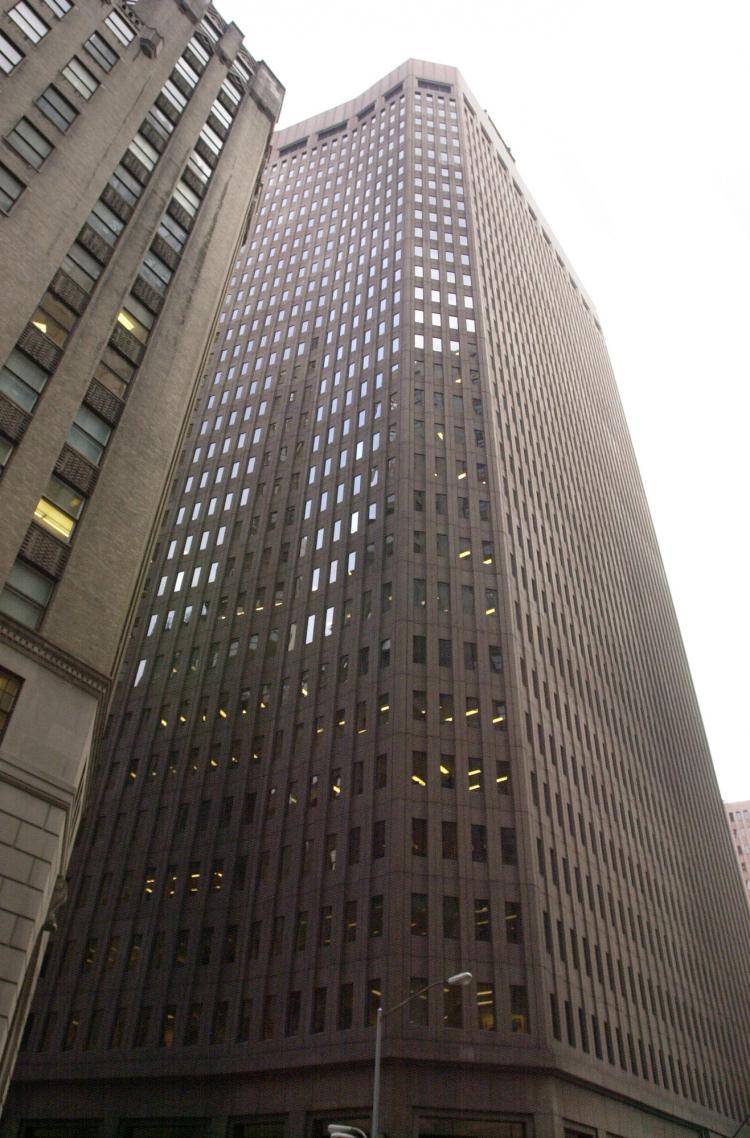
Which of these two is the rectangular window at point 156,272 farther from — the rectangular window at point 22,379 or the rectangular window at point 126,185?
the rectangular window at point 22,379

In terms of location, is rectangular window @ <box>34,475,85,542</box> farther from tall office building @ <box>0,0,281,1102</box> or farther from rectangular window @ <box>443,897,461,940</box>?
rectangular window @ <box>443,897,461,940</box>

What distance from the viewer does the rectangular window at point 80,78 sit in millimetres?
38156

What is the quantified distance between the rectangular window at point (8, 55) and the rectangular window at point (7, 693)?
2513 cm

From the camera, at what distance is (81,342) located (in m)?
32.4

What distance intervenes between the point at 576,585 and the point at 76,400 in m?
56.0

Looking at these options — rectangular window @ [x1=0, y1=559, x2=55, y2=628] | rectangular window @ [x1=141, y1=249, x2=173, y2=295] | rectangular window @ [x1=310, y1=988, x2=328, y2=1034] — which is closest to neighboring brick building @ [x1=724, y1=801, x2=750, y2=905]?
rectangular window @ [x1=310, y1=988, x2=328, y2=1034]

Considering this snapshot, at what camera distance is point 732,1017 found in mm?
82438

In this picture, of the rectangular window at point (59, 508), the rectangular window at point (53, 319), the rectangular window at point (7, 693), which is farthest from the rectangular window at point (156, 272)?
the rectangular window at point (7, 693)

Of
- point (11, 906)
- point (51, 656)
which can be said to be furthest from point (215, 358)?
point (11, 906)

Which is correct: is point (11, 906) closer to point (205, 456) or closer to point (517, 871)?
point (517, 871)

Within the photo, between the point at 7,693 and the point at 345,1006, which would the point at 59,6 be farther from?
the point at 345,1006

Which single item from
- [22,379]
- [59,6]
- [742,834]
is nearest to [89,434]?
[22,379]

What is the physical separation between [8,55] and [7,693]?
2687cm

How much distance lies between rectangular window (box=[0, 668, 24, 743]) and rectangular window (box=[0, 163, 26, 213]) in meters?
17.7
